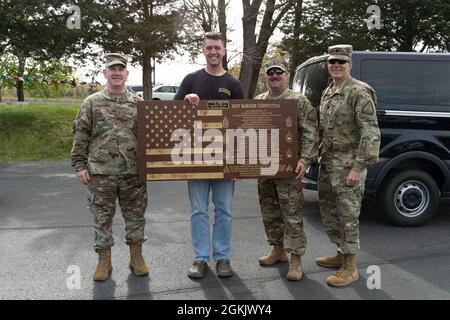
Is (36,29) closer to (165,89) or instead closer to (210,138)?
(210,138)

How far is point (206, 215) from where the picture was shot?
3768mm

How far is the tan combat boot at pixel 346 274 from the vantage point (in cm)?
354

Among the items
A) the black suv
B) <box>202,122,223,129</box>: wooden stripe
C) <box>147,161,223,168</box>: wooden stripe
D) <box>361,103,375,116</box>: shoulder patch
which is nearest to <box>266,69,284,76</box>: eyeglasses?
<box>202,122,223,129</box>: wooden stripe

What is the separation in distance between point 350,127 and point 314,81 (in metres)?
1.85

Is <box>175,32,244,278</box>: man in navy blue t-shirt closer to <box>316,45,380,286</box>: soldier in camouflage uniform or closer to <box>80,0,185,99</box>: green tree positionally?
<box>316,45,380,286</box>: soldier in camouflage uniform

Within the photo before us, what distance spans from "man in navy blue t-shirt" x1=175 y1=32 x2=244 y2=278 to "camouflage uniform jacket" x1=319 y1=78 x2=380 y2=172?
0.81 m

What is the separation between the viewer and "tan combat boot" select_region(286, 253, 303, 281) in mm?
3631

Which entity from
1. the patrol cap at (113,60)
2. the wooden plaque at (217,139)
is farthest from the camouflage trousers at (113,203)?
the patrol cap at (113,60)

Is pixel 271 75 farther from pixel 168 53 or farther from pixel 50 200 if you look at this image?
pixel 168 53

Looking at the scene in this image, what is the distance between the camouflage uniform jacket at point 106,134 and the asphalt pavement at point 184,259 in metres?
0.98

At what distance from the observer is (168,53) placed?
51.5 feet

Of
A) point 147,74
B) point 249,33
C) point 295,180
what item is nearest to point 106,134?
point 295,180
